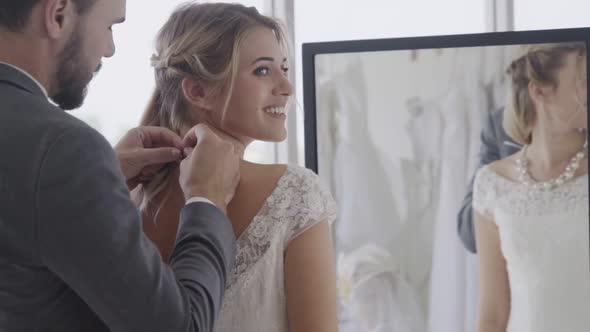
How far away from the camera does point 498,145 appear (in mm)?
2193

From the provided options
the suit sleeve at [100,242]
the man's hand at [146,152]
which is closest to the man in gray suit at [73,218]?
the suit sleeve at [100,242]

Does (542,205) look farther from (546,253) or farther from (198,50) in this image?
(198,50)

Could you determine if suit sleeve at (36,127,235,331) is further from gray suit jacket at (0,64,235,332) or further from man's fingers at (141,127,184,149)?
man's fingers at (141,127,184,149)

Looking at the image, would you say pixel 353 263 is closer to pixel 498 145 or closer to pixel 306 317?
pixel 498 145

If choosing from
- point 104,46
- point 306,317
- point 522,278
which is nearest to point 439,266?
point 522,278

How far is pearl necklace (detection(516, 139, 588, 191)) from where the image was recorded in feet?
6.98

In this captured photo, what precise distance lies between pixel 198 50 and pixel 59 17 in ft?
1.68

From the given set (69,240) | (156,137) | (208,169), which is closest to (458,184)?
(156,137)

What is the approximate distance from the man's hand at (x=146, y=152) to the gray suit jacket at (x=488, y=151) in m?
1.01

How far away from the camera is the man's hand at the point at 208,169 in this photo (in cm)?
121

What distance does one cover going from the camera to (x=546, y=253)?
7.05ft

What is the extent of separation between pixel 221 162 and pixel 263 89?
43 centimetres

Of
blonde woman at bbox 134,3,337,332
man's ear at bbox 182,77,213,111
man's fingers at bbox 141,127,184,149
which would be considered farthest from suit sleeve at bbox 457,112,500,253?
man's fingers at bbox 141,127,184,149

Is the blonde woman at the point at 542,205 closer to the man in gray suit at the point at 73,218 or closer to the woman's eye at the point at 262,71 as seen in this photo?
the woman's eye at the point at 262,71
